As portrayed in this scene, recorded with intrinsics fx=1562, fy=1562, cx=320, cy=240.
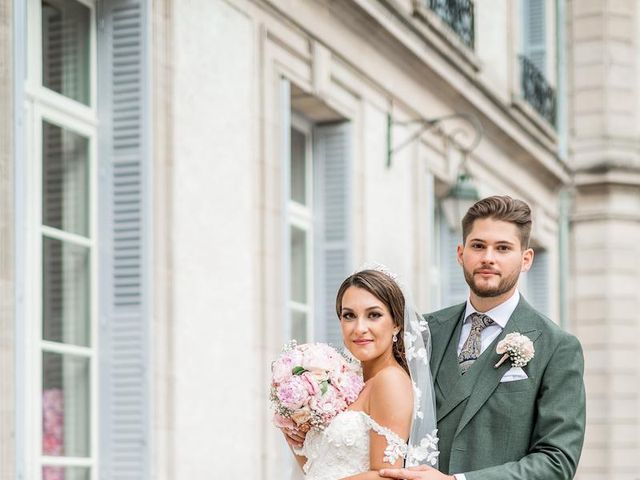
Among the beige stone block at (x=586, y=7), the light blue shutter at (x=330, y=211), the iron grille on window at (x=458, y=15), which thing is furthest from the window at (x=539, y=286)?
the light blue shutter at (x=330, y=211)

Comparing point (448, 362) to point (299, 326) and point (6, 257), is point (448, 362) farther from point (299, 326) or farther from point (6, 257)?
point (299, 326)

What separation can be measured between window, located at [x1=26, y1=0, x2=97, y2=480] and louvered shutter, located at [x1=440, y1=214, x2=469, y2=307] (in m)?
5.94

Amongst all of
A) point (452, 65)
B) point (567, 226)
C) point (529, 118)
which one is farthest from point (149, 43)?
point (567, 226)

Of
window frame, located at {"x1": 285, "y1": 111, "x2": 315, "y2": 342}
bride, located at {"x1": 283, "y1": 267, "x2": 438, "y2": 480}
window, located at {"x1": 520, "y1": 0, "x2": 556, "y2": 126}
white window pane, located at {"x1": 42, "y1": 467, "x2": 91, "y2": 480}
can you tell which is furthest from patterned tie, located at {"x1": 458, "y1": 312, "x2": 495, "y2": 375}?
window, located at {"x1": 520, "y1": 0, "x2": 556, "y2": 126}

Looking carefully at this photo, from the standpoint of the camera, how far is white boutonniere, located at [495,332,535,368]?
4.32 m

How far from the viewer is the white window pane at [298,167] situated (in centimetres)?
1017

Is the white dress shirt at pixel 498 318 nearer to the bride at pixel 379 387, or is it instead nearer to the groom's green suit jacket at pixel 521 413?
the groom's green suit jacket at pixel 521 413

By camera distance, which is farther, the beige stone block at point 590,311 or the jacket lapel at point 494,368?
the beige stone block at point 590,311

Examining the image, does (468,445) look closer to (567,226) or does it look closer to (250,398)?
(250,398)

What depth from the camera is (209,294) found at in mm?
7941

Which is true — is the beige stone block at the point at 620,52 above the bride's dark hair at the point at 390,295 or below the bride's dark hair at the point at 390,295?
above

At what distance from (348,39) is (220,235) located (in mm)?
2585

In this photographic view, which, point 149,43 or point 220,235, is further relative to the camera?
point 220,235

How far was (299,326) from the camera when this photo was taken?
32.3ft
